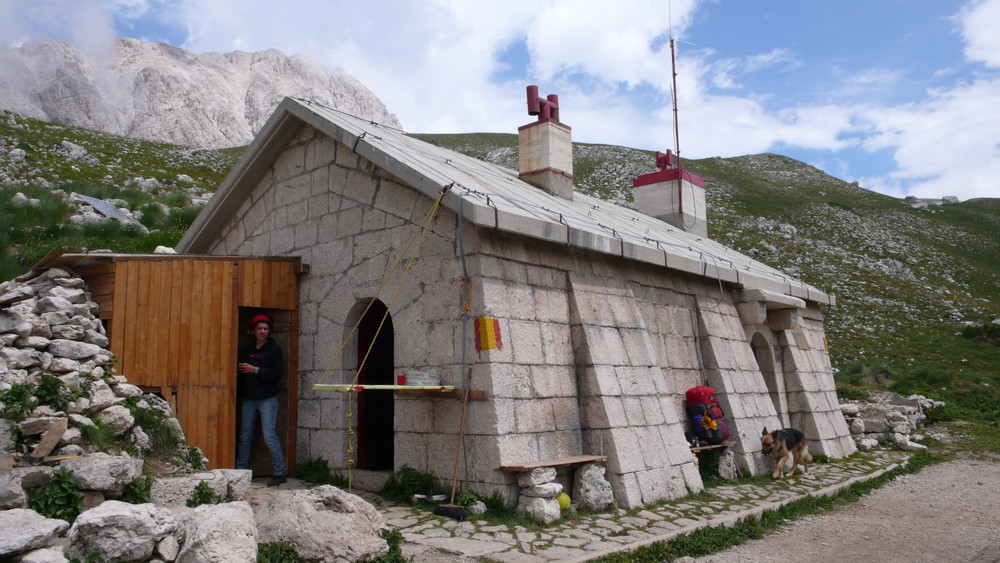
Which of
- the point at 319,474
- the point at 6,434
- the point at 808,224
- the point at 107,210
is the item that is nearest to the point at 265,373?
the point at 319,474

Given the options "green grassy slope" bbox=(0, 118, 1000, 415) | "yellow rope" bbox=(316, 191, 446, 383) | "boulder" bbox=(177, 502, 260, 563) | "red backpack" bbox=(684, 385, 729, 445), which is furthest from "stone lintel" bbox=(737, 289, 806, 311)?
"green grassy slope" bbox=(0, 118, 1000, 415)

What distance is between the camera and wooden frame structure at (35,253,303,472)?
759cm

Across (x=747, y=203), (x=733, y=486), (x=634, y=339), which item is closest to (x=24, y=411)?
(x=634, y=339)

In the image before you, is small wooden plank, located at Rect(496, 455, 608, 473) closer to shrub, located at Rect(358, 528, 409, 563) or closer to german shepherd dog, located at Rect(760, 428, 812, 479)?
shrub, located at Rect(358, 528, 409, 563)

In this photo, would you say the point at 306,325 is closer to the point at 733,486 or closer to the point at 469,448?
the point at 469,448

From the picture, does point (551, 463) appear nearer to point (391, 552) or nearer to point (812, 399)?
→ point (391, 552)

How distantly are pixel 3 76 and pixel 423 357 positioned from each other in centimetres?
9520

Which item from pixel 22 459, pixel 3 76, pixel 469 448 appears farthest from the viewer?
pixel 3 76

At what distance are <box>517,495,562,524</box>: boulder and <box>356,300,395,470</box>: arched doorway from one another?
8.29 ft

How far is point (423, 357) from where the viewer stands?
A: 299 inches

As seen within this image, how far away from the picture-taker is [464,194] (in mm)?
7156

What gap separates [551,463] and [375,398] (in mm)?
3178

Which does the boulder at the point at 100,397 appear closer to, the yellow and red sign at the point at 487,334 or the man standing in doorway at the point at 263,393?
the man standing in doorway at the point at 263,393

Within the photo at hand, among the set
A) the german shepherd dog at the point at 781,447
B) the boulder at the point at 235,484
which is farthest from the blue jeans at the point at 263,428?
the german shepherd dog at the point at 781,447
